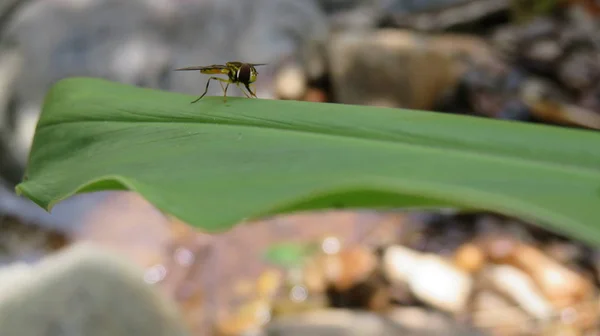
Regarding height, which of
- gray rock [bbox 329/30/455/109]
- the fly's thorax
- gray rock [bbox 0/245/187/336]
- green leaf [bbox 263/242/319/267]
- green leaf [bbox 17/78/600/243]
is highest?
gray rock [bbox 329/30/455/109]

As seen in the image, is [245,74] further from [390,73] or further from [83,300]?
[390,73]

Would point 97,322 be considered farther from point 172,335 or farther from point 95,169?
point 95,169

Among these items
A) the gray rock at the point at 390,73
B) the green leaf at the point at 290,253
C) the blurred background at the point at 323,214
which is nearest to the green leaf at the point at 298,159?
the blurred background at the point at 323,214

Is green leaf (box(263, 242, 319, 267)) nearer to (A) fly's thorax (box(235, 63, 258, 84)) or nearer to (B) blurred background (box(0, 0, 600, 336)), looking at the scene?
(B) blurred background (box(0, 0, 600, 336))

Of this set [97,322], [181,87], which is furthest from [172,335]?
[181,87]

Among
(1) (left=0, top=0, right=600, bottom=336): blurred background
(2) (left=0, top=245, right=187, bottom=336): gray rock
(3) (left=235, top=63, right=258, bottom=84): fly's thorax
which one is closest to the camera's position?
(3) (left=235, top=63, right=258, bottom=84): fly's thorax

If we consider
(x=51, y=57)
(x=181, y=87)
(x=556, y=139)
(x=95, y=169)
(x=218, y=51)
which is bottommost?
(x=95, y=169)

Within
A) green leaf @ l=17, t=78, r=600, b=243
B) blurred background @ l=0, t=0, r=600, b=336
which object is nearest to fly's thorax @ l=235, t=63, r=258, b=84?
green leaf @ l=17, t=78, r=600, b=243
